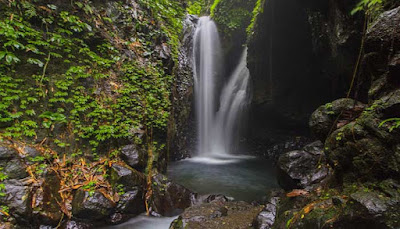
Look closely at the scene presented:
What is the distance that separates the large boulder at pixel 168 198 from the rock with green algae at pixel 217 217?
0.60m

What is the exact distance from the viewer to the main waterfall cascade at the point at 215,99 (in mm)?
12062

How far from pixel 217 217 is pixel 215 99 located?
932cm

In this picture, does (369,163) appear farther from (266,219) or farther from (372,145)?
(266,219)

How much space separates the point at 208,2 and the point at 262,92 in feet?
30.4

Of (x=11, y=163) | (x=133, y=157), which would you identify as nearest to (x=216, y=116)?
(x=133, y=157)

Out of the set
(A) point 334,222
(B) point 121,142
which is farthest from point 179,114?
(A) point 334,222

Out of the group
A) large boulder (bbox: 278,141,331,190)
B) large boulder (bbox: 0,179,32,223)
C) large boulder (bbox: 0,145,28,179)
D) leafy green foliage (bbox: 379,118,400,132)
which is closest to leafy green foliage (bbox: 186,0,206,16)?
large boulder (bbox: 278,141,331,190)

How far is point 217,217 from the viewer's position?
13.5 feet

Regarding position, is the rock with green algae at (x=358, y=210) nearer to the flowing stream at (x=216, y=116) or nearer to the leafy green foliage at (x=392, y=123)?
the leafy green foliage at (x=392, y=123)

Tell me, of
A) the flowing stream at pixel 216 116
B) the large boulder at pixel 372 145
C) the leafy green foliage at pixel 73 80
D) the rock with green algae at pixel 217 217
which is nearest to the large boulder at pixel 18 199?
the leafy green foliage at pixel 73 80

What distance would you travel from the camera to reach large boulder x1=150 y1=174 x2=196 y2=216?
15.2 feet

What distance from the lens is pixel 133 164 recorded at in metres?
4.94

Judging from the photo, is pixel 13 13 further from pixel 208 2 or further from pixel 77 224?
pixel 208 2

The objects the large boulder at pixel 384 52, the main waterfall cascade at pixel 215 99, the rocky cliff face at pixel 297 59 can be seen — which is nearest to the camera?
the large boulder at pixel 384 52
